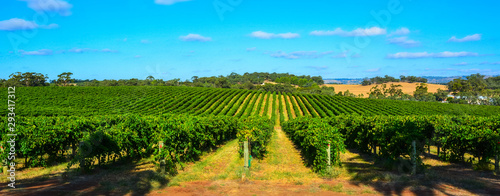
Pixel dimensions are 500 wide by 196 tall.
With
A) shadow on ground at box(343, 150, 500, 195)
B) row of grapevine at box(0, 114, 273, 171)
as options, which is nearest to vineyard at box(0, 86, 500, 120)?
row of grapevine at box(0, 114, 273, 171)

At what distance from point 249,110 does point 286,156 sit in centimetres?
3772

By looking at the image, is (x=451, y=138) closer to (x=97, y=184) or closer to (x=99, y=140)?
(x=97, y=184)

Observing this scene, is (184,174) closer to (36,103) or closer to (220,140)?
(220,140)

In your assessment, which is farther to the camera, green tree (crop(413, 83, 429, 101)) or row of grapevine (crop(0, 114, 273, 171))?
green tree (crop(413, 83, 429, 101))

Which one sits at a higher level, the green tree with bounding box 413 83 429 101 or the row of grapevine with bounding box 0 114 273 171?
the green tree with bounding box 413 83 429 101

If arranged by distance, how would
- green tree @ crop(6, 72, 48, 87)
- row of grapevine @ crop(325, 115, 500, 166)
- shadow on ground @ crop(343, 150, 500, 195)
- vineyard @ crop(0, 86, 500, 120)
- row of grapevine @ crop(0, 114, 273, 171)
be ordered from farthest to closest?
green tree @ crop(6, 72, 48, 87)
vineyard @ crop(0, 86, 500, 120)
row of grapevine @ crop(325, 115, 500, 166)
row of grapevine @ crop(0, 114, 273, 171)
shadow on ground @ crop(343, 150, 500, 195)

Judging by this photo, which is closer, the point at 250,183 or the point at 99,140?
the point at 250,183

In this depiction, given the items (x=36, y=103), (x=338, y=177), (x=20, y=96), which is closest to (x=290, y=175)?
(x=338, y=177)

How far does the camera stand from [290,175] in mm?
10906

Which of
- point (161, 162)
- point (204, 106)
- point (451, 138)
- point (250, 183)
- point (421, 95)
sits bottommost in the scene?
point (250, 183)

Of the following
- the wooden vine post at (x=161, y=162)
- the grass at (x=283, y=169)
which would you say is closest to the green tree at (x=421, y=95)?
the grass at (x=283, y=169)

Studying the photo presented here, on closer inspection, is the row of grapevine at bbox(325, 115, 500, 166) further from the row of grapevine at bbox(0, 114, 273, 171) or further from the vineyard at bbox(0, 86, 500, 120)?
the vineyard at bbox(0, 86, 500, 120)

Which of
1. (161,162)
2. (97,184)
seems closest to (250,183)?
(161,162)

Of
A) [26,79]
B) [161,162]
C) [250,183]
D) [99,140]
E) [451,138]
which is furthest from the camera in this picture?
[26,79]
